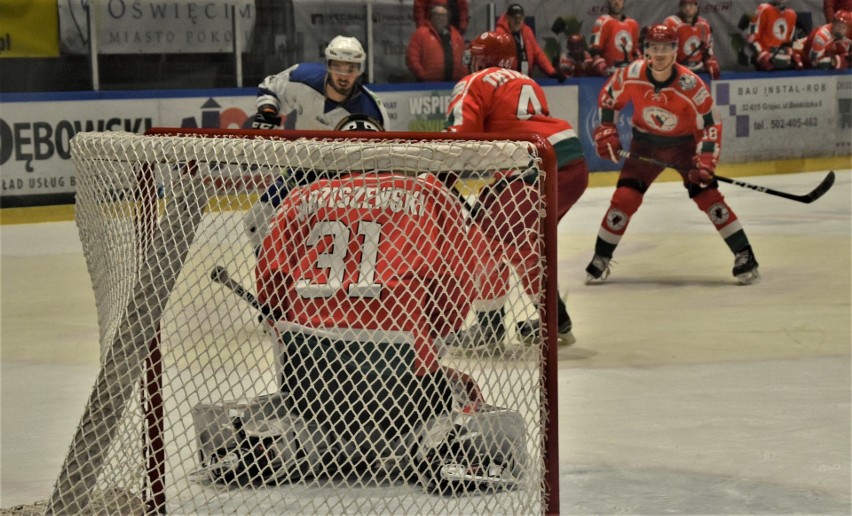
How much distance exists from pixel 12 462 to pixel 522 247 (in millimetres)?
1768

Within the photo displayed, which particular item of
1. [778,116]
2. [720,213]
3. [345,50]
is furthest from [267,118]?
[778,116]

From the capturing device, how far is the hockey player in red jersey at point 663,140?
268 inches

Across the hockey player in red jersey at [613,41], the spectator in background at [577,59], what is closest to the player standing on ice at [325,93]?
the spectator in background at [577,59]

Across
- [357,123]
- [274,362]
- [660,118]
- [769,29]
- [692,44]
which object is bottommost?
[274,362]

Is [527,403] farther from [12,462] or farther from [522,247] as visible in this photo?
[12,462]

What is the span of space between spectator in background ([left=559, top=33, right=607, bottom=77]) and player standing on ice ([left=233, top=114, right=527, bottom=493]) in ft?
29.1

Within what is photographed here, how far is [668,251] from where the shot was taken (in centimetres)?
792

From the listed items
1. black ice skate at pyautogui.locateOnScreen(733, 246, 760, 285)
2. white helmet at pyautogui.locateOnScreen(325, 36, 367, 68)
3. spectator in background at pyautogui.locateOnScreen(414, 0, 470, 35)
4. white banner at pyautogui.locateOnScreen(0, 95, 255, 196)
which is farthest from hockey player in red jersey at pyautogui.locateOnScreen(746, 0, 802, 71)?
white helmet at pyautogui.locateOnScreen(325, 36, 367, 68)

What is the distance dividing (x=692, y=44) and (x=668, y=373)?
→ 25.3 ft

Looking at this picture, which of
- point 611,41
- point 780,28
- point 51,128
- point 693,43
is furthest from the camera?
point 780,28

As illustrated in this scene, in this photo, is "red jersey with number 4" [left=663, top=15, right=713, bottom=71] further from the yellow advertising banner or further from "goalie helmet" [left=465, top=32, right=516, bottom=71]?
"goalie helmet" [left=465, top=32, right=516, bottom=71]

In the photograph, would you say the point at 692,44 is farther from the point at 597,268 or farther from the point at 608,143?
the point at 597,268

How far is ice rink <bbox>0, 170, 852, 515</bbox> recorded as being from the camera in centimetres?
349

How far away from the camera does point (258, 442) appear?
2.76m
